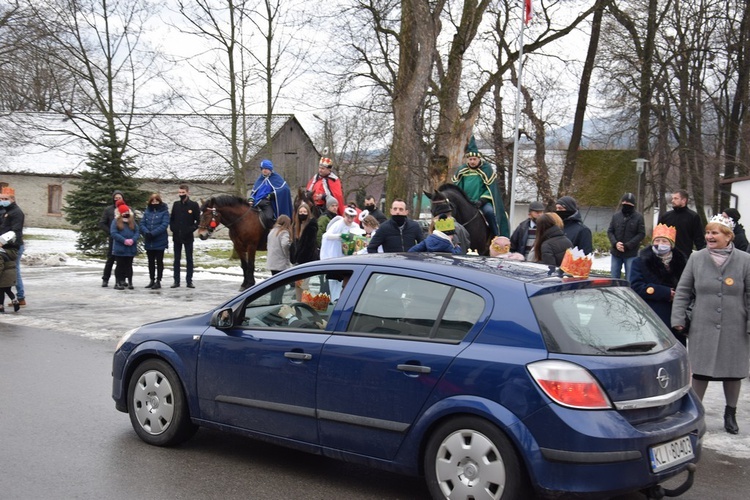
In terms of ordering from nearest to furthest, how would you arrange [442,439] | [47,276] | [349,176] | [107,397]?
[442,439] < [107,397] < [47,276] < [349,176]

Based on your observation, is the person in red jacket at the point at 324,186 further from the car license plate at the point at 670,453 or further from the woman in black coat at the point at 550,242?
the car license plate at the point at 670,453

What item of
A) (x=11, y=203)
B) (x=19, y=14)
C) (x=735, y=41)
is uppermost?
(x=735, y=41)

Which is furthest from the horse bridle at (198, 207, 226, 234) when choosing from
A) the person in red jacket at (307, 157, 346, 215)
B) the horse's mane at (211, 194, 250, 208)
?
the person in red jacket at (307, 157, 346, 215)

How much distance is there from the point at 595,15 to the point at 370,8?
1188 centimetres

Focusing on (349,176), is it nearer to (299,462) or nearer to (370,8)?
(370,8)

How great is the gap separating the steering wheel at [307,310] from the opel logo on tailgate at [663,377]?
7.09 feet

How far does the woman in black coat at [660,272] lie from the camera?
7.63 meters

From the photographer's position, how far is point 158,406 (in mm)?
6270

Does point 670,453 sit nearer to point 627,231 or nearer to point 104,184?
point 627,231

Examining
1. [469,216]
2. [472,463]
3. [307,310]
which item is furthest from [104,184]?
[472,463]

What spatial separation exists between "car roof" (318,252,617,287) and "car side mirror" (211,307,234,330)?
2.78 ft

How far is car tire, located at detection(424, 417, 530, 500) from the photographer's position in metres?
4.50

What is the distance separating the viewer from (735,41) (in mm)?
31781

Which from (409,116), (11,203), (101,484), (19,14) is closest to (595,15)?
(409,116)
